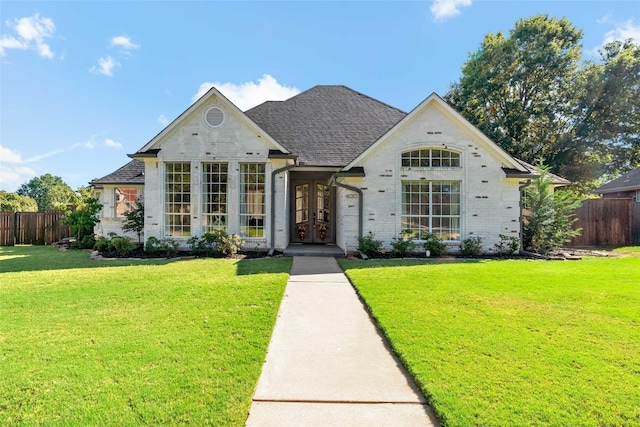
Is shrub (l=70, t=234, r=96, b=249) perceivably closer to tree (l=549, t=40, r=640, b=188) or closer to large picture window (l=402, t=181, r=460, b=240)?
large picture window (l=402, t=181, r=460, b=240)

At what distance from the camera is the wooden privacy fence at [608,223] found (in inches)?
604

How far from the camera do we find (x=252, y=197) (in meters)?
11.8

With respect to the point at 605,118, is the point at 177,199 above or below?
below

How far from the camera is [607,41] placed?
75.5 feet

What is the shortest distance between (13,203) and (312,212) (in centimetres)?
2870

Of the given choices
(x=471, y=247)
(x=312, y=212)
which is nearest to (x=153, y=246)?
(x=312, y=212)

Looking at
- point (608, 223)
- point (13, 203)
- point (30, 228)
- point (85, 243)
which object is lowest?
point (85, 243)

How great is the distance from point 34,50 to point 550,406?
15788mm

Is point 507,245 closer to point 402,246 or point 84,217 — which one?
point 402,246

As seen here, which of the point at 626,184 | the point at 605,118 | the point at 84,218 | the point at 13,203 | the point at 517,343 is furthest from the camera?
the point at 13,203

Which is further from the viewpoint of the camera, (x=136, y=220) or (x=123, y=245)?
(x=136, y=220)

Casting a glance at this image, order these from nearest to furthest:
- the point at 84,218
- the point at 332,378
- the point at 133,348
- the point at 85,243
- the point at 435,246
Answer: the point at 332,378 < the point at 133,348 < the point at 435,246 < the point at 85,243 < the point at 84,218

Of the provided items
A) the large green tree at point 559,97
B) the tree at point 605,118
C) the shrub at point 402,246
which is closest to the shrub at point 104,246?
the shrub at point 402,246

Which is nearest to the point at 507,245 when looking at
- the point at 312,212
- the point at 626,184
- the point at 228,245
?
the point at 312,212
